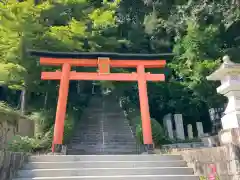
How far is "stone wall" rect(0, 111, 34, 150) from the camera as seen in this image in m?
8.92

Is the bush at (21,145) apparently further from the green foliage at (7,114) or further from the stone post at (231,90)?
the stone post at (231,90)

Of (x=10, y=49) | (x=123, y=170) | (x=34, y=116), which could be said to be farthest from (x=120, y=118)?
(x=123, y=170)

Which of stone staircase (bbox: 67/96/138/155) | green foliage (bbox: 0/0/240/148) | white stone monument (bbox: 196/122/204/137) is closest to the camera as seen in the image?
stone staircase (bbox: 67/96/138/155)

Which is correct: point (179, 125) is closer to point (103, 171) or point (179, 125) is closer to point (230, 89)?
point (230, 89)

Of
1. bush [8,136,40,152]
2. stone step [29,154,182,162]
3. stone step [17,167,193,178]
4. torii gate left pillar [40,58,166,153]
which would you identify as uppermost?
torii gate left pillar [40,58,166,153]

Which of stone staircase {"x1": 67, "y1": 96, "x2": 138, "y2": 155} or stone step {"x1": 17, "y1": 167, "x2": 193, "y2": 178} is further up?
stone staircase {"x1": 67, "y1": 96, "x2": 138, "y2": 155}

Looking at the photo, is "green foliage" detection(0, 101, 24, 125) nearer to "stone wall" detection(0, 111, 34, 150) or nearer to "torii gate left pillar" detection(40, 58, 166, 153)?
"stone wall" detection(0, 111, 34, 150)

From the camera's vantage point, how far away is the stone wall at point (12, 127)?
29.3 ft

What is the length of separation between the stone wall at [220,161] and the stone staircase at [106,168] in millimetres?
336

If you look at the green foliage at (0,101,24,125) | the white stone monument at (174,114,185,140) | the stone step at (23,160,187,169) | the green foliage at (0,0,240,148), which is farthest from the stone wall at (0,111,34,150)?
the white stone monument at (174,114,185,140)

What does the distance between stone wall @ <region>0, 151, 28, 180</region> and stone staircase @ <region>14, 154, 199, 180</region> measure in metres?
0.17

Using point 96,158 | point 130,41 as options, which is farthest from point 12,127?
point 130,41

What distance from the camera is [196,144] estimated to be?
40.7 ft

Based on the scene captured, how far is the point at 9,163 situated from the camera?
5.70 m
